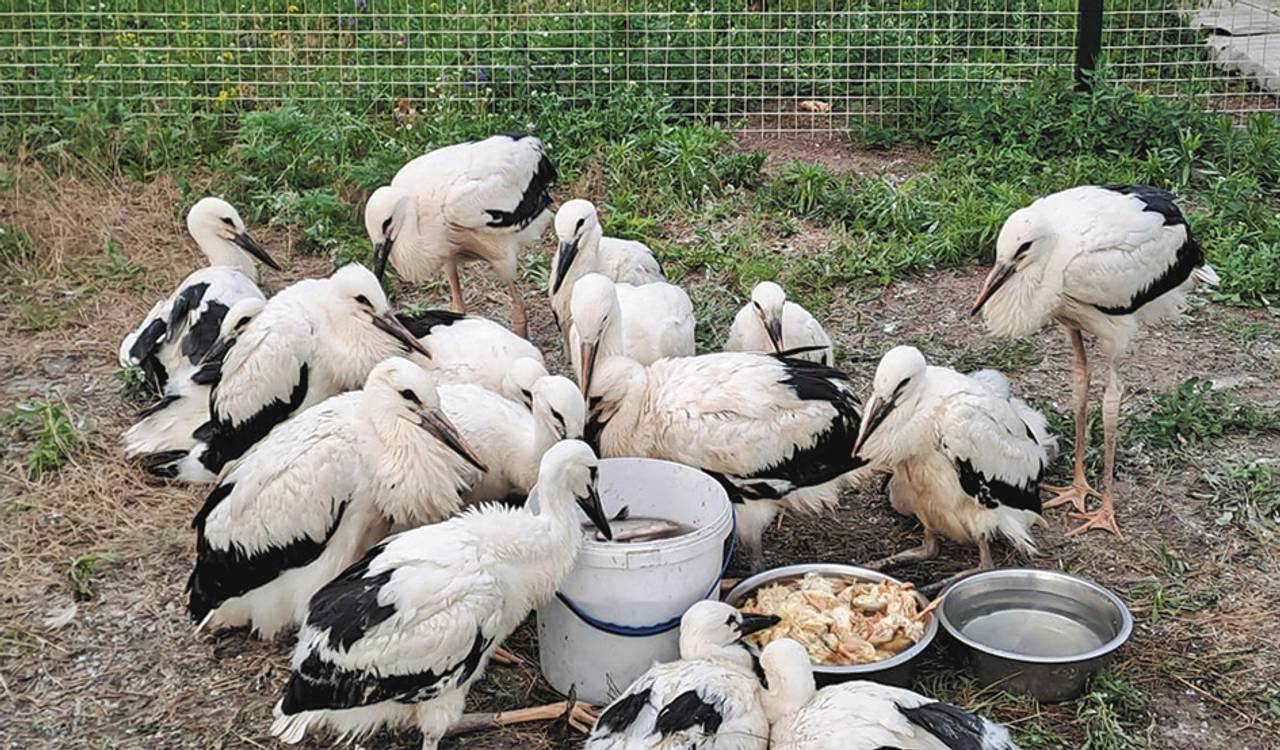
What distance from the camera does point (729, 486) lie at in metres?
5.06

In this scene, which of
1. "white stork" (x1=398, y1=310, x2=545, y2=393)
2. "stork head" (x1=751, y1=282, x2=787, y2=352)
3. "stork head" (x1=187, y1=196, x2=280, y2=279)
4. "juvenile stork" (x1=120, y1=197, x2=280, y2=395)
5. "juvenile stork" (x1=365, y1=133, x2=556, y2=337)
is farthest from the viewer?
"stork head" (x1=187, y1=196, x2=280, y2=279)

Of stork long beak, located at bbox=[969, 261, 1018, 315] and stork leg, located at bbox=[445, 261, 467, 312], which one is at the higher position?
stork long beak, located at bbox=[969, 261, 1018, 315]

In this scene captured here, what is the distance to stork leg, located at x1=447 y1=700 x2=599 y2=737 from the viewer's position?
4.41 m

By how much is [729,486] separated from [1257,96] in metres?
6.55

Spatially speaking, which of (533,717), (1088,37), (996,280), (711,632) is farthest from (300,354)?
(1088,37)

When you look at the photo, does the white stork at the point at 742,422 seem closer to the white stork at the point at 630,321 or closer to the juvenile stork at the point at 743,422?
the juvenile stork at the point at 743,422

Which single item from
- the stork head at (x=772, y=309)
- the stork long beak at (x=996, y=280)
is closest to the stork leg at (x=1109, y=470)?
the stork long beak at (x=996, y=280)

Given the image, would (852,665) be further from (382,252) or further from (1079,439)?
(382,252)

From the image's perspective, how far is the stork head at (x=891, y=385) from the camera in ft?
16.1

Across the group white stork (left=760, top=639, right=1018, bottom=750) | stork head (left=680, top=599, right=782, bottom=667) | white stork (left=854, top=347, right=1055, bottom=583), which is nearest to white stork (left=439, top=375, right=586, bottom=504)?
stork head (left=680, top=599, right=782, bottom=667)

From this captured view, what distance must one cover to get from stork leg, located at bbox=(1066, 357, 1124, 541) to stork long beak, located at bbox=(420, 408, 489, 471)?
7.76 ft

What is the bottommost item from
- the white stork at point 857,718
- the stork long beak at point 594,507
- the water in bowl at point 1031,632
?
the water in bowl at point 1031,632

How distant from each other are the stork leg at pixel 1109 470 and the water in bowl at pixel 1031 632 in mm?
757

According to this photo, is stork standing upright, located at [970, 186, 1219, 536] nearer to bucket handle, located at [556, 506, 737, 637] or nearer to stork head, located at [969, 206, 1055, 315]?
stork head, located at [969, 206, 1055, 315]
